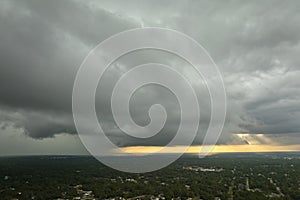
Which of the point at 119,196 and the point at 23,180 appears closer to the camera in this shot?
the point at 119,196

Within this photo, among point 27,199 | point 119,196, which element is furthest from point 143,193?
point 27,199

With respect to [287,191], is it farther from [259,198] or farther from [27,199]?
[27,199]

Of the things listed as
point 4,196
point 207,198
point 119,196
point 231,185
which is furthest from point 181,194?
point 4,196

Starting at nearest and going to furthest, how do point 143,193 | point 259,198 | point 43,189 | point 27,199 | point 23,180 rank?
A: point 259,198 < point 27,199 < point 143,193 < point 43,189 < point 23,180

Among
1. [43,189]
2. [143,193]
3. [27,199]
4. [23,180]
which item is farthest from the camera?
[23,180]

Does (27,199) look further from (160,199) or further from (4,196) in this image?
(160,199)

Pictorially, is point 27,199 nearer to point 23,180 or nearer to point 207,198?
point 23,180

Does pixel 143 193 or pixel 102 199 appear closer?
pixel 102 199

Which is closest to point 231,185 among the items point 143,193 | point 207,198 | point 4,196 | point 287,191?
point 287,191

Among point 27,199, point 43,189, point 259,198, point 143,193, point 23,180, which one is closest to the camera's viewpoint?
point 259,198
